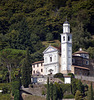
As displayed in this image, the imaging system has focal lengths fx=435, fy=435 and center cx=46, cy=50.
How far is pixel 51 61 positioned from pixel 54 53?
6.46 ft

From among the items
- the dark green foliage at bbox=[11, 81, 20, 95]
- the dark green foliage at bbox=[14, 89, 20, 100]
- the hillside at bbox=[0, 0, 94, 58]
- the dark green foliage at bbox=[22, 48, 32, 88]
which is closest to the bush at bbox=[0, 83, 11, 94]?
the dark green foliage at bbox=[11, 81, 20, 95]

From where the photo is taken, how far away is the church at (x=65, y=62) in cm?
9025

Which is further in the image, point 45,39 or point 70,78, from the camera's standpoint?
point 45,39

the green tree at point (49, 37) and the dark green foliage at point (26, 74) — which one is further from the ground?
the green tree at point (49, 37)

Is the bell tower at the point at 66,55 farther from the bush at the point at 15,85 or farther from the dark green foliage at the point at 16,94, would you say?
the dark green foliage at the point at 16,94

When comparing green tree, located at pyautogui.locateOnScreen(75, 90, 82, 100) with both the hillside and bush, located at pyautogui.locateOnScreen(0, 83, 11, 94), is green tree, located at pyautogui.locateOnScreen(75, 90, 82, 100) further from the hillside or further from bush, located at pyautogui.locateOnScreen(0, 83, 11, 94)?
the hillside

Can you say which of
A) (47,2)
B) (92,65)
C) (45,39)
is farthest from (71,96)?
(47,2)

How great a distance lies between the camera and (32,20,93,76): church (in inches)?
3553

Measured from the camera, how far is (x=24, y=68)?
84938 mm

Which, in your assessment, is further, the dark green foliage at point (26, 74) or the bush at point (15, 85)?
the dark green foliage at point (26, 74)

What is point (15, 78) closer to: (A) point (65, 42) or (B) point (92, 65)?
(A) point (65, 42)

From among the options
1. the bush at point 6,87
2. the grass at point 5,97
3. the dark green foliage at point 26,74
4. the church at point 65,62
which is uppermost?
the church at point 65,62

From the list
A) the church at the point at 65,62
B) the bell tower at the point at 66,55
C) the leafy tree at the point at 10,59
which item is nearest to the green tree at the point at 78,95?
the church at the point at 65,62

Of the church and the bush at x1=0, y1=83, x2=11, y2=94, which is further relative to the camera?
the church
